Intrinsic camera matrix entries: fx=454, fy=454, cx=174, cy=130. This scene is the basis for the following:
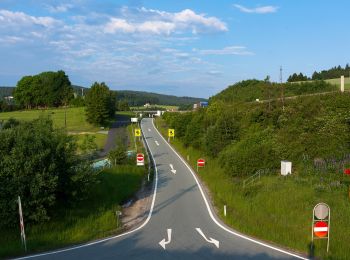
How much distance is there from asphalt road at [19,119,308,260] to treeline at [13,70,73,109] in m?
126

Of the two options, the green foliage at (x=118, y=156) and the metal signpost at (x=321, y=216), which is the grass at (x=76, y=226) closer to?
the metal signpost at (x=321, y=216)

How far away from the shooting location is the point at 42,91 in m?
148

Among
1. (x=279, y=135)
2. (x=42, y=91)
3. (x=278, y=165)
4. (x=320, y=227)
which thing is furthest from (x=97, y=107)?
(x=320, y=227)

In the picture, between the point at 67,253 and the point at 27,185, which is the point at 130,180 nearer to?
the point at 27,185

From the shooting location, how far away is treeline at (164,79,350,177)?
1394 inches

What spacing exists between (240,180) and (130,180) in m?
8.70

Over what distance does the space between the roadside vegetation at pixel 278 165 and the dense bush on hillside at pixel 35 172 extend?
28.8ft

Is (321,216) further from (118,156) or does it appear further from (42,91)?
(42,91)

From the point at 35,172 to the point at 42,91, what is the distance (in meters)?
133

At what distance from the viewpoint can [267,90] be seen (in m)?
63.4

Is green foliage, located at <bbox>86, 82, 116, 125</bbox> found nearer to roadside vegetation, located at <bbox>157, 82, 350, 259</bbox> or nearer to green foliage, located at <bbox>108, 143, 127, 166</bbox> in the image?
roadside vegetation, located at <bbox>157, 82, 350, 259</bbox>

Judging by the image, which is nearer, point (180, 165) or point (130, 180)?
point (130, 180)

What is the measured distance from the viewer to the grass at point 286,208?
1870 cm

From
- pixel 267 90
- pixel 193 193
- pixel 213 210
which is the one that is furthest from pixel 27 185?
pixel 267 90
